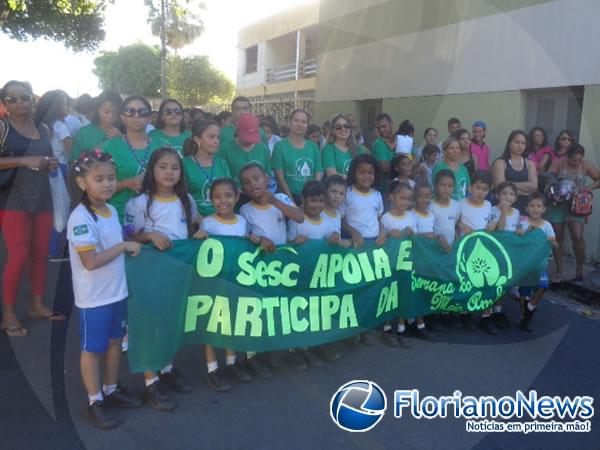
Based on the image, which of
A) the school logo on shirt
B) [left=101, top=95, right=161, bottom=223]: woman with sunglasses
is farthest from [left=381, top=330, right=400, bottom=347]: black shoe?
the school logo on shirt

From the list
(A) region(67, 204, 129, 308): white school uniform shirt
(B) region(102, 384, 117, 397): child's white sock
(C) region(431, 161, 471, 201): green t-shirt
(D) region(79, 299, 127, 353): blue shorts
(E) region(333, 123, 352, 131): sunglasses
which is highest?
(E) region(333, 123, 352, 131): sunglasses

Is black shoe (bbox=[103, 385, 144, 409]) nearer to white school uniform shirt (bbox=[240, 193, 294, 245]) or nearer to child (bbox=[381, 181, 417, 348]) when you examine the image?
white school uniform shirt (bbox=[240, 193, 294, 245])

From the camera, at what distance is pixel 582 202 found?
Result: 664 centimetres

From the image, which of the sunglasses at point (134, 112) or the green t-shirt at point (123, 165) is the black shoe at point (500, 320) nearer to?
the green t-shirt at point (123, 165)

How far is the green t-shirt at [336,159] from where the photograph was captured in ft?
18.3

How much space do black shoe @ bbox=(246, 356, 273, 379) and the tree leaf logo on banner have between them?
1.93 m

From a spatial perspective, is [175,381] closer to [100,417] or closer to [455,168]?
[100,417]

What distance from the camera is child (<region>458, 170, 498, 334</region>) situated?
5137 mm

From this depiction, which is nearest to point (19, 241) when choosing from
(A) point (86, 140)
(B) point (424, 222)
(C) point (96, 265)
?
(A) point (86, 140)

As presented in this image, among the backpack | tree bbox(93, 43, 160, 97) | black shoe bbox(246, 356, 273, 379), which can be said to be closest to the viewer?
black shoe bbox(246, 356, 273, 379)

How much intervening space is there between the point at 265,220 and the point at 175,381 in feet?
4.31

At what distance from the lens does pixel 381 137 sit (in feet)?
23.1

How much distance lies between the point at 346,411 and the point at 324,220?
Result: 5.10 ft

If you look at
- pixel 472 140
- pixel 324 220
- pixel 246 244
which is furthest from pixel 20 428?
pixel 472 140
